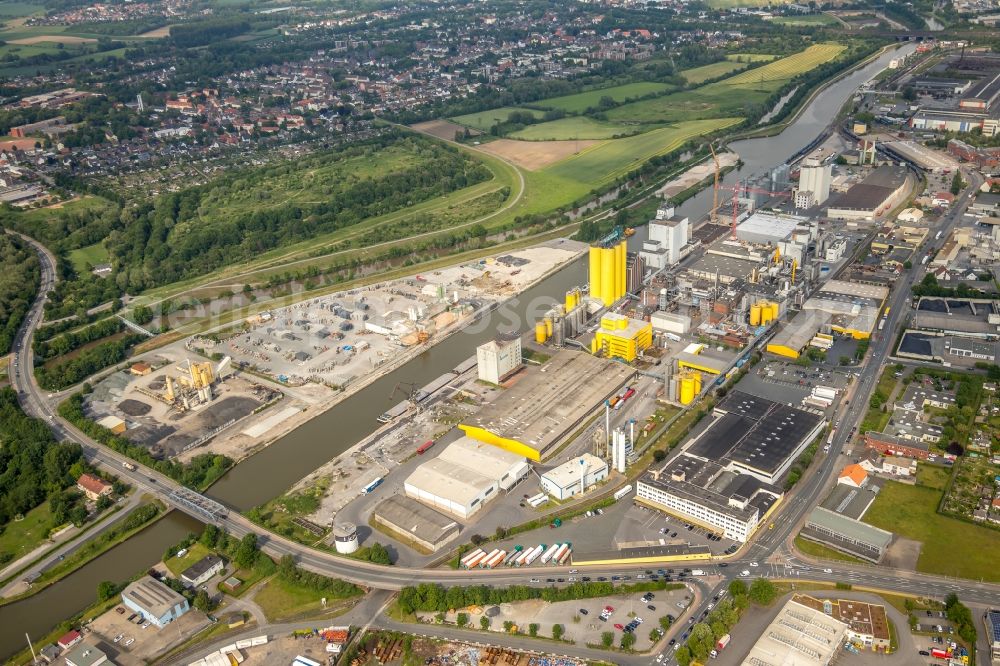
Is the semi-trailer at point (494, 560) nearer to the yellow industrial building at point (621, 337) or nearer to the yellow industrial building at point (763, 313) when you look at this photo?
the yellow industrial building at point (621, 337)

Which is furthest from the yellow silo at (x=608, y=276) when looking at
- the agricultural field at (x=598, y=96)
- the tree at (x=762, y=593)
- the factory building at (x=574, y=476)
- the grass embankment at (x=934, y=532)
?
the agricultural field at (x=598, y=96)

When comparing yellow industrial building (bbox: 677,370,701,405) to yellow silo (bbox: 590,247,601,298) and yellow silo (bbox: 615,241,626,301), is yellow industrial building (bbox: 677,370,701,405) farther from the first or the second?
yellow silo (bbox: 590,247,601,298)

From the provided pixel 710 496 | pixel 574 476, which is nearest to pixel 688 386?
pixel 710 496

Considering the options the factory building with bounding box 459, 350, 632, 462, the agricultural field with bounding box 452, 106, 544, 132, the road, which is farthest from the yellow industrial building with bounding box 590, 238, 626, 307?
the agricultural field with bounding box 452, 106, 544, 132

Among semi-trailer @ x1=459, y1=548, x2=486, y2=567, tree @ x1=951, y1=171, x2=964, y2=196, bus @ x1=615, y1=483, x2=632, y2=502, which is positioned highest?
tree @ x1=951, y1=171, x2=964, y2=196

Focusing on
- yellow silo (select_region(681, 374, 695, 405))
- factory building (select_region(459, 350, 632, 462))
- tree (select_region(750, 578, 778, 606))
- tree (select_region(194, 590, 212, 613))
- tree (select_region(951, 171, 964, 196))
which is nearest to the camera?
tree (select_region(750, 578, 778, 606))

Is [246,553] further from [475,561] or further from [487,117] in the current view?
[487,117]
